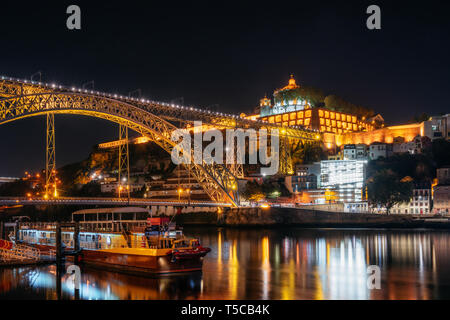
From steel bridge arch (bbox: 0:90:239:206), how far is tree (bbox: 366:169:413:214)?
13.5 m

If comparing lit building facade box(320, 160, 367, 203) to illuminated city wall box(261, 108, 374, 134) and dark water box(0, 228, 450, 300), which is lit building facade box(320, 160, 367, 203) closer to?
illuminated city wall box(261, 108, 374, 134)

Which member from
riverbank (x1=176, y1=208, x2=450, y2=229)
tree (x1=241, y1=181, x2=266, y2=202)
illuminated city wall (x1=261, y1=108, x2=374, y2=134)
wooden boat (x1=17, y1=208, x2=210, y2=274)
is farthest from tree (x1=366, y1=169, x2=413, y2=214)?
wooden boat (x1=17, y1=208, x2=210, y2=274)

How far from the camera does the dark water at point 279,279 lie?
49.5 ft

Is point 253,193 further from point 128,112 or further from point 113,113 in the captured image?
point 113,113

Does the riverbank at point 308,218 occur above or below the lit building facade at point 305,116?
below

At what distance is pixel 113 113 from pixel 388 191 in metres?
27.3

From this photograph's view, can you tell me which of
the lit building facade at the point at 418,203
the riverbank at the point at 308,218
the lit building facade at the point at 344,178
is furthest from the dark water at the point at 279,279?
the lit building facade at the point at 344,178

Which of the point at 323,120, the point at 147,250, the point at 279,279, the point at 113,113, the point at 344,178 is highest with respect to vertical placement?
the point at 323,120

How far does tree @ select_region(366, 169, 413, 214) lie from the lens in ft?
155

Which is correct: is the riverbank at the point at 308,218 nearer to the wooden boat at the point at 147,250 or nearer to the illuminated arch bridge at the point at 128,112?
the illuminated arch bridge at the point at 128,112

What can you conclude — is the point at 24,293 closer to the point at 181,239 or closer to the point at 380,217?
the point at 181,239

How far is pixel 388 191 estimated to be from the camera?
47406mm

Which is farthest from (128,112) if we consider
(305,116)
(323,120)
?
(323,120)

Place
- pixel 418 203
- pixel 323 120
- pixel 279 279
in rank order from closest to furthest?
pixel 279 279 → pixel 418 203 → pixel 323 120
